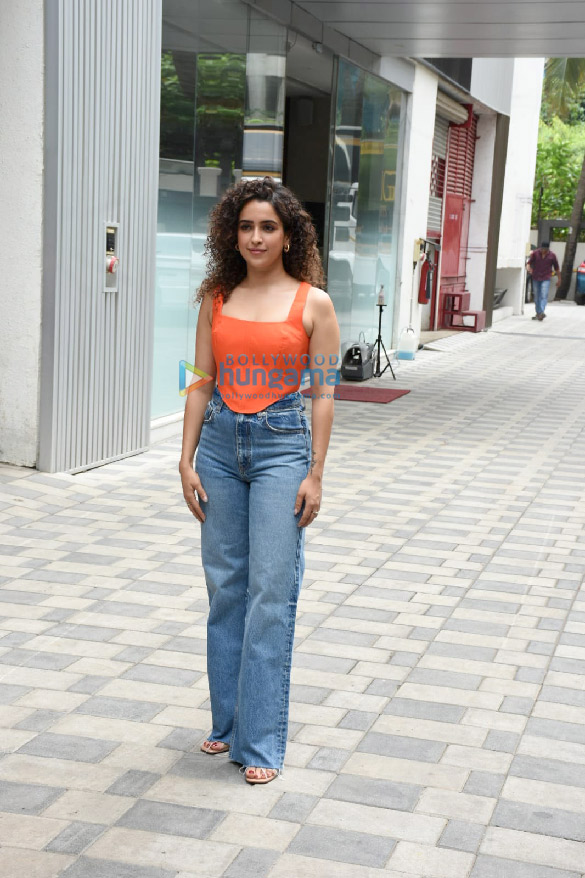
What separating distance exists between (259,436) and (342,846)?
1.19 m

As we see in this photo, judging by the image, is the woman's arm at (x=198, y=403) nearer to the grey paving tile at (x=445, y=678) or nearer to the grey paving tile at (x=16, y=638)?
the grey paving tile at (x=445, y=678)

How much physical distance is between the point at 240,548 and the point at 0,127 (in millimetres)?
4832

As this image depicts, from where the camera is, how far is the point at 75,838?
324cm

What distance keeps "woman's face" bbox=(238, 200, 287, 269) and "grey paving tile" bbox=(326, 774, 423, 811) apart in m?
1.61

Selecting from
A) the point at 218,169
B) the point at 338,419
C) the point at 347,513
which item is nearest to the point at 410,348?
the point at 338,419

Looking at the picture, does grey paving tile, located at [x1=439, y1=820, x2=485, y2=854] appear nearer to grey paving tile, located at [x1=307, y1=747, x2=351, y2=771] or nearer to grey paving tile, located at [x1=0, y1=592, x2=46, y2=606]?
grey paving tile, located at [x1=307, y1=747, x2=351, y2=771]

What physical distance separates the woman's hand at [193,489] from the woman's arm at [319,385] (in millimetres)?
312

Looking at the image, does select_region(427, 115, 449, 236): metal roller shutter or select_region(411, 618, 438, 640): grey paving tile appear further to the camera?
select_region(427, 115, 449, 236): metal roller shutter

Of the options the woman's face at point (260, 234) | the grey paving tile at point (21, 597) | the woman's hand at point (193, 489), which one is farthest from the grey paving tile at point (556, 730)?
the grey paving tile at point (21, 597)

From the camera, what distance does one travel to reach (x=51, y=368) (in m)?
7.62

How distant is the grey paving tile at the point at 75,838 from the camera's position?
3.18 metres

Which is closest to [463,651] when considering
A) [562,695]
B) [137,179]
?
[562,695]

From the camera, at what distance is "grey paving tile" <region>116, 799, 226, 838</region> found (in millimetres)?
3309

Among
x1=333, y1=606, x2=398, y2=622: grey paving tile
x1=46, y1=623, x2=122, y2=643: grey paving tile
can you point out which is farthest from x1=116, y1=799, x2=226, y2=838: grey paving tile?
x1=333, y1=606, x2=398, y2=622: grey paving tile
